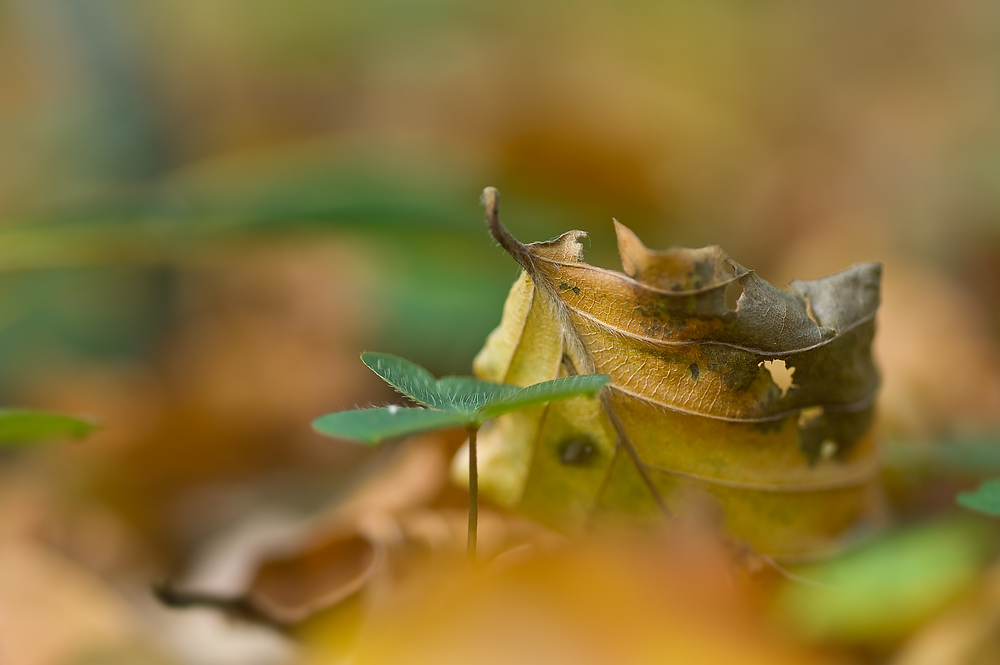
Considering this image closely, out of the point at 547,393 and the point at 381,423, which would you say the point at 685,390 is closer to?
the point at 547,393

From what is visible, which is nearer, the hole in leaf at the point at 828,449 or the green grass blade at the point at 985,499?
the green grass blade at the point at 985,499

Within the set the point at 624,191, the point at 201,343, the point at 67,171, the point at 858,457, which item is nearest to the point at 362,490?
the point at 858,457

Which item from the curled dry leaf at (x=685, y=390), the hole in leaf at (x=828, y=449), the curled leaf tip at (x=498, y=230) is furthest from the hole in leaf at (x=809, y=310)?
the curled leaf tip at (x=498, y=230)

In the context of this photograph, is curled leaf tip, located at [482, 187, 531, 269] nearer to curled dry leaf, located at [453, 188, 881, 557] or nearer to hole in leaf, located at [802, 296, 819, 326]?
curled dry leaf, located at [453, 188, 881, 557]

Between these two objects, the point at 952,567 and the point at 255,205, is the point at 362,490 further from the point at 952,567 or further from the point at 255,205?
the point at 255,205

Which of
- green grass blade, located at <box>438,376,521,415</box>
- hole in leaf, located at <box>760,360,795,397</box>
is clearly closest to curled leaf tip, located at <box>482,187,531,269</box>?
green grass blade, located at <box>438,376,521,415</box>

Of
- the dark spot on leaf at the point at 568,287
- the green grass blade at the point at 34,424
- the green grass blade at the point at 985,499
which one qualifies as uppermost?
the dark spot on leaf at the point at 568,287

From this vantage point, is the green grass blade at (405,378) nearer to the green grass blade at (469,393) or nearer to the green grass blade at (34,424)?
the green grass blade at (469,393)
